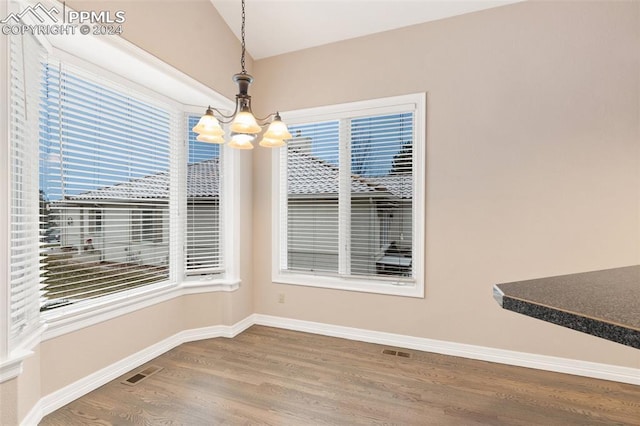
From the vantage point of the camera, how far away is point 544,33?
254 centimetres

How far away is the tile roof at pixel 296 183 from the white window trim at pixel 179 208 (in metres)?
0.21

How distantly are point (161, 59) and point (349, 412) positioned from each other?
3.12 m

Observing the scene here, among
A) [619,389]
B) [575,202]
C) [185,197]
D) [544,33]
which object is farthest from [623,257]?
[185,197]

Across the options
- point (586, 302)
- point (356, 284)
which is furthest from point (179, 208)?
point (586, 302)

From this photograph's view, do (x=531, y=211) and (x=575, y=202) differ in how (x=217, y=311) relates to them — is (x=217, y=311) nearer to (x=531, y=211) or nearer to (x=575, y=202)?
(x=531, y=211)

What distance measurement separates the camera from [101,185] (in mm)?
2441

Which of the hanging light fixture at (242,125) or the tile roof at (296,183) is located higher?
the hanging light fixture at (242,125)

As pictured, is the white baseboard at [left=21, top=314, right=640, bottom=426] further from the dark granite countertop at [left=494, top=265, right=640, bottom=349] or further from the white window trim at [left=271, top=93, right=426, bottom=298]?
the dark granite countertop at [left=494, top=265, right=640, bottom=349]

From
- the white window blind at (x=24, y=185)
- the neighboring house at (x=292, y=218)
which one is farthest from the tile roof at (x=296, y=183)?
the white window blind at (x=24, y=185)

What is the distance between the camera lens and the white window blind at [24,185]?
5.64 feet

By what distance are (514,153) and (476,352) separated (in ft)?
6.10

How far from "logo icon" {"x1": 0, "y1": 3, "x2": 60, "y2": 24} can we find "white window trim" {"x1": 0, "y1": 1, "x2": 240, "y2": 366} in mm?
46

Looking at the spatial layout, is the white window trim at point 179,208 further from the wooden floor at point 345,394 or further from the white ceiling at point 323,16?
the white ceiling at point 323,16

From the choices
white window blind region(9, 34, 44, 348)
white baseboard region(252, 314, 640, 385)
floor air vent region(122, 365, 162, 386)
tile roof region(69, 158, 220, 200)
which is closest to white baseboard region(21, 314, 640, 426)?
white baseboard region(252, 314, 640, 385)
